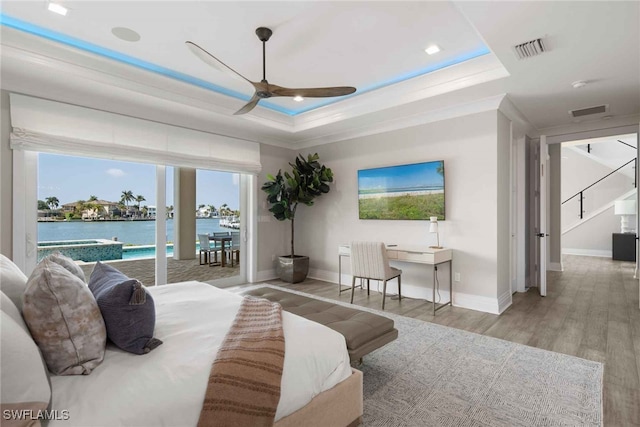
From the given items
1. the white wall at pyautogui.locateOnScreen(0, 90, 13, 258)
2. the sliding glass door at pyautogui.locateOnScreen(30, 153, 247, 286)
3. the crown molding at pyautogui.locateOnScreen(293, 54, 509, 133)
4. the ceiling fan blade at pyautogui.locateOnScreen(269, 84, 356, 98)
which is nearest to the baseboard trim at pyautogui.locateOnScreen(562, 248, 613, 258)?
the crown molding at pyautogui.locateOnScreen(293, 54, 509, 133)

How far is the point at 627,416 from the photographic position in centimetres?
194

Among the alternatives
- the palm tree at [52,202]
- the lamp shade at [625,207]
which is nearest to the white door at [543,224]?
the lamp shade at [625,207]

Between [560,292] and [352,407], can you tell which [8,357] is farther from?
[560,292]

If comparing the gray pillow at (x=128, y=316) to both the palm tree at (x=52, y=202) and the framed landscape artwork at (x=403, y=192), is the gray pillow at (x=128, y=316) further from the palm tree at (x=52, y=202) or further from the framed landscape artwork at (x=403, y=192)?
the framed landscape artwork at (x=403, y=192)

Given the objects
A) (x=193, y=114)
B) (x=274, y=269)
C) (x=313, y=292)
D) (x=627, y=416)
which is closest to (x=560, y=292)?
(x=627, y=416)

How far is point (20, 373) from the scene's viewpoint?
0.99 m

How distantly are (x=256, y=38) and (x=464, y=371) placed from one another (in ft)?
11.1

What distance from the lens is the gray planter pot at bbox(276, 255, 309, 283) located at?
5.54 m

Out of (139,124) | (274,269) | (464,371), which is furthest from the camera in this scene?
(274,269)

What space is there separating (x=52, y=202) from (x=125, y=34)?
84.1 inches

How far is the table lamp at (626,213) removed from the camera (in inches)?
294

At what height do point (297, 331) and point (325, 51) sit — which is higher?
point (325, 51)

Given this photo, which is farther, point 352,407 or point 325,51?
point 325,51

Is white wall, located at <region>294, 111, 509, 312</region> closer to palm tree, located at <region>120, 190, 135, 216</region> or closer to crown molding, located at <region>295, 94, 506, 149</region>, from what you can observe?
crown molding, located at <region>295, 94, 506, 149</region>
